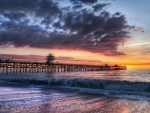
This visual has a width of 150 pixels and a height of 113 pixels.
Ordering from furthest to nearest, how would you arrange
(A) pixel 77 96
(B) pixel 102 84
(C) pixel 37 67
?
(C) pixel 37 67
(B) pixel 102 84
(A) pixel 77 96

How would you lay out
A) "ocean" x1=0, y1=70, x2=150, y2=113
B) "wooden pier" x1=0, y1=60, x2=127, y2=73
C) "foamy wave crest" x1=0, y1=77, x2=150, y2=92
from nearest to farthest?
"ocean" x1=0, y1=70, x2=150, y2=113 < "foamy wave crest" x1=0, y1=77, x2=150, y2=92 < "wooden pier" x1=0, y1=60, x2=127, y2=73

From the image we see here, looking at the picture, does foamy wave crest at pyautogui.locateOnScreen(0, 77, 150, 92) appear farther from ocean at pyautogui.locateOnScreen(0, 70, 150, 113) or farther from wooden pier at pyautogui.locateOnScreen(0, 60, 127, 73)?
wooden pier at pyautogui.locateOnScreen(0, 60, 127, 73)

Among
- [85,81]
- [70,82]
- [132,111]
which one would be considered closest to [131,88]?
[85,81]

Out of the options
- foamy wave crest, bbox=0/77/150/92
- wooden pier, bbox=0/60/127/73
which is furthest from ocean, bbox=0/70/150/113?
wooden pier, bbox=0/60/127/73

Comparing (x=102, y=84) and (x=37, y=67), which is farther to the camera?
(x=37, y=67)

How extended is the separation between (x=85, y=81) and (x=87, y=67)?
502 ft

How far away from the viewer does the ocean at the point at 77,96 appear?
342 inches

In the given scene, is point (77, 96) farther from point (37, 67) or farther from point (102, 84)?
point (37, 67)

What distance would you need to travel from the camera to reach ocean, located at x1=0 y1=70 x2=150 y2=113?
870 centimetres

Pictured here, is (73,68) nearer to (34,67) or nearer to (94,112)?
(34,67)

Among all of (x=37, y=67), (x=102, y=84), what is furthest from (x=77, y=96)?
(x=37, y=67)

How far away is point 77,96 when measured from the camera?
13141 mm

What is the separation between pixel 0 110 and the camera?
7.86 meters

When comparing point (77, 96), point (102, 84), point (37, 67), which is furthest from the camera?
point (37, 67)
